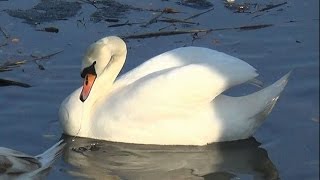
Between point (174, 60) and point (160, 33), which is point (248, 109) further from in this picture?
point (160, 33)

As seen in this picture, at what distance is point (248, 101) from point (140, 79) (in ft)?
2.82

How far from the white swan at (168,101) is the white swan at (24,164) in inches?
29.1

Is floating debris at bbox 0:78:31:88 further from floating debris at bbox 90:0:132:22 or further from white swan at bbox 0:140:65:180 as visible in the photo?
floating debris at bbox 90:0:132:22

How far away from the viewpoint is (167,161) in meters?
7.84

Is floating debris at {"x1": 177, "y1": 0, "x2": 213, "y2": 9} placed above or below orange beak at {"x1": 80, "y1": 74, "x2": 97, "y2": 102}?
below

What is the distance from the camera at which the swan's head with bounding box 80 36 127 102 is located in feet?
26.6

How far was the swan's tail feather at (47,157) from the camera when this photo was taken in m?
7.22

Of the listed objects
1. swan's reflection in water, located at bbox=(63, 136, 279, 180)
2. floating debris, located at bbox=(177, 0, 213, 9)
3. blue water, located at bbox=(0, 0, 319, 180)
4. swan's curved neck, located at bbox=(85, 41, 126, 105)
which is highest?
swan's curved neck, located at bbox=(85, 41, 126, 105)

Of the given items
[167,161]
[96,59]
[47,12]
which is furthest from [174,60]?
[47,12]

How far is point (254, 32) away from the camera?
1010cm

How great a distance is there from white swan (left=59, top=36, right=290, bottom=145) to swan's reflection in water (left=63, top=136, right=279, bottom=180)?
8cm

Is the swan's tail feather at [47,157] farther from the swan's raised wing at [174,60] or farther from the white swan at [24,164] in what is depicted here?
the swan's raised wing at [174,60]

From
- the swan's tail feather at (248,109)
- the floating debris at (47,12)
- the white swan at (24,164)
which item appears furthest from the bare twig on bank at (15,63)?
the swan's tail feather at (248,109)

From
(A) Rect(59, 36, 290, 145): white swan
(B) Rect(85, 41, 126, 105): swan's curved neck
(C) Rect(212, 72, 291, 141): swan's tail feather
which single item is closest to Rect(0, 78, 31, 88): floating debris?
(A) Rect(59, 36, 290, 145): white swan
